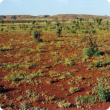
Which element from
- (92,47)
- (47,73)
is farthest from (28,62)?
(92,47)

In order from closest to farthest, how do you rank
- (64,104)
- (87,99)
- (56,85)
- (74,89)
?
(64,104), (87,99), (74,89), (56,85)

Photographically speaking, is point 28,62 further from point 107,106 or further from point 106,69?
point 107,106

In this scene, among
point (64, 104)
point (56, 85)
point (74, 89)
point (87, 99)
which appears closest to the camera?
point (64, 104)

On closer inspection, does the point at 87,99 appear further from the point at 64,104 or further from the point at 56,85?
the point at 56,85

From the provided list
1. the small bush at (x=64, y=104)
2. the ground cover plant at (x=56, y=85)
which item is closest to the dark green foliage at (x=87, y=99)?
the ground cover plant at (x=56, y=85)

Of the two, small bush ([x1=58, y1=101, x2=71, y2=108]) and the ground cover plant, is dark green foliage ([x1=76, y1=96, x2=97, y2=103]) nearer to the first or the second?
the ground cover plant

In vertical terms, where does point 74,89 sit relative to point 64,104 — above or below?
above

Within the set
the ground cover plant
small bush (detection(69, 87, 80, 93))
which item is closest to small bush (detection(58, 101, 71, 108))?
the ground cover plant

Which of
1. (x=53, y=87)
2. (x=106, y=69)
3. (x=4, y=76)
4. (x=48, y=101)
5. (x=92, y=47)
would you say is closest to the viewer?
(x=48, y=101)

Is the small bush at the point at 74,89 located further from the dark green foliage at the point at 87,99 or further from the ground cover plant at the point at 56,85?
the dark green foliage at the point at 87,99

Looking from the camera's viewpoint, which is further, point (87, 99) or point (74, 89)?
point (74, 89)

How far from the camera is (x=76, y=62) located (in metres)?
13.1

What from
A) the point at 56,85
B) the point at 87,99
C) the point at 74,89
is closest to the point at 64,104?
the point at 87,99

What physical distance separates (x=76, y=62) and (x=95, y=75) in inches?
125
